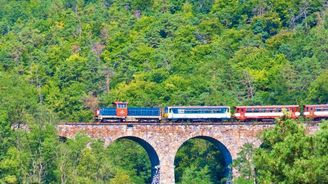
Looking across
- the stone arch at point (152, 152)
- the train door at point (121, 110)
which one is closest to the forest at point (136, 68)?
the stone arch at point (152, 152)

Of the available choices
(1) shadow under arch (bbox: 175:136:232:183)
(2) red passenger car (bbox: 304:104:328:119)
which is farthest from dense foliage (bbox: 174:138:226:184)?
(2) red passenger car (bbox: 304:104:328:119)

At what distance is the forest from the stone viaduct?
1747 mm

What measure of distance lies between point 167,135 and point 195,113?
11.2ft

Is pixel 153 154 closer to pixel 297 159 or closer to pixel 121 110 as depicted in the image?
pixel 121 110

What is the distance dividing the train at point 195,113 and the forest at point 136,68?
3.62m

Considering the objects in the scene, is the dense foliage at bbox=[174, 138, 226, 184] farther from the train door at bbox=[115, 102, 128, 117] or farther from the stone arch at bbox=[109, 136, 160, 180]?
the train door at bbox=[115, 102, 128, 117]

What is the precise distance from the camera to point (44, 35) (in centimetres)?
11325

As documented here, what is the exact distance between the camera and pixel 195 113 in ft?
241

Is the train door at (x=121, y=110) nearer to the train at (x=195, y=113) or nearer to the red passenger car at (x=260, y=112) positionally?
the train at (x=195, y=113)

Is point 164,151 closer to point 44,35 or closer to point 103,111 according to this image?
point 103,111

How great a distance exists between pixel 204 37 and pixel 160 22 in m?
5.40

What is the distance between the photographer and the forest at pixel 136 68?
2566 inches

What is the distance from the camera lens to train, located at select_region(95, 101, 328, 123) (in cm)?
7294

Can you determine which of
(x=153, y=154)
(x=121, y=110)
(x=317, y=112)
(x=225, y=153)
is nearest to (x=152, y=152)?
(x=153, y=154)
